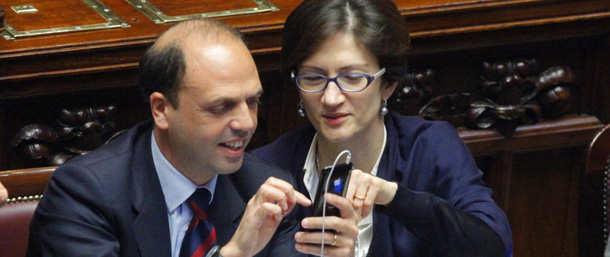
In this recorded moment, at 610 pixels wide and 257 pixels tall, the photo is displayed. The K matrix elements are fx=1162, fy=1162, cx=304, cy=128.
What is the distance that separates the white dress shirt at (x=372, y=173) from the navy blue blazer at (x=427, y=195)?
0.04 ft

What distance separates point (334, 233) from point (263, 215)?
15cm

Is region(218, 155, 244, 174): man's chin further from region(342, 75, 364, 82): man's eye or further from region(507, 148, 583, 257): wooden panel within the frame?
region(507, 148, 583, 257): wooden panel

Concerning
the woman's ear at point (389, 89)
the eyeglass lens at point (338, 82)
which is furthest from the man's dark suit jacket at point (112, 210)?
the woman's ear at point (389, 89)

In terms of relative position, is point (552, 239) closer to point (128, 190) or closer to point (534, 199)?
point (534, 199)

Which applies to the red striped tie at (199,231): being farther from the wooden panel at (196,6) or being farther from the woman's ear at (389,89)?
the wooden panel at (196,6)

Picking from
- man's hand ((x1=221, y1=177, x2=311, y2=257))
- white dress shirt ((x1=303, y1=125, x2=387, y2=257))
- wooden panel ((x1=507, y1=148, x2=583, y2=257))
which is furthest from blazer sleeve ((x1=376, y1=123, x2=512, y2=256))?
wooden panel ((x1=507, y1=148, x2=583, y2=257))

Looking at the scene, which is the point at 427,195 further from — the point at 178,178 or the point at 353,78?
the point at 178,178

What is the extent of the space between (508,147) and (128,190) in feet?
4.27

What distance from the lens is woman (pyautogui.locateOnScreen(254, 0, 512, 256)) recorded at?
242cm

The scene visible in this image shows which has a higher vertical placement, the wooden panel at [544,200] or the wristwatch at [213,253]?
the wristwatch at [213,253]

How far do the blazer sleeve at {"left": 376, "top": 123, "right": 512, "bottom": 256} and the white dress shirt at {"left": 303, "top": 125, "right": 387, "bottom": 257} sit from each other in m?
0.11

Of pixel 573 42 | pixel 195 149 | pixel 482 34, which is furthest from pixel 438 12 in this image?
pixel 195 149

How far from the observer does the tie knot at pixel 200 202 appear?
2.17 metres

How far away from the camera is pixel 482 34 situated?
301cm
